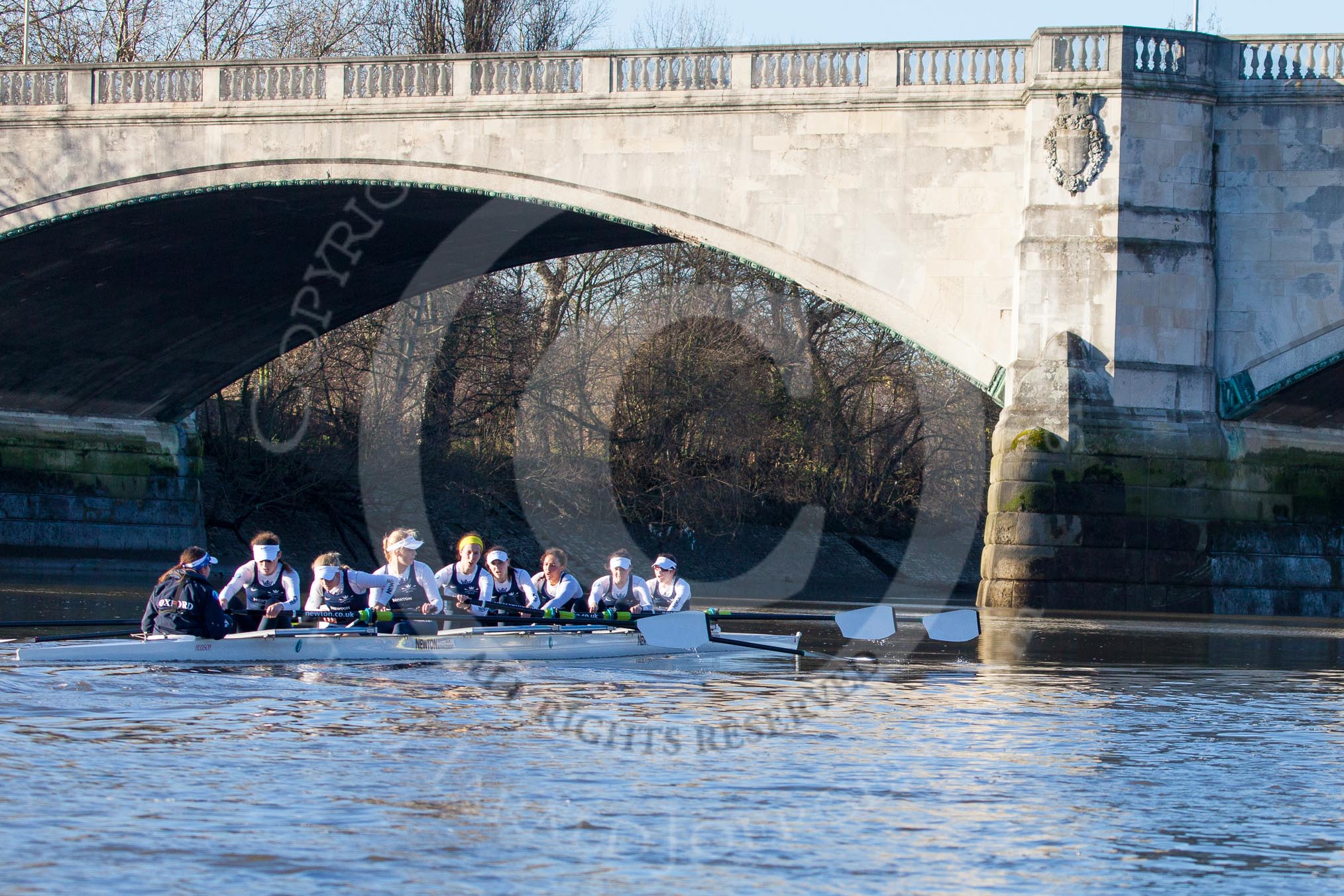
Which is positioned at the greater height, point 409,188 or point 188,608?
point 409,188

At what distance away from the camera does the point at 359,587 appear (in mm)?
13477

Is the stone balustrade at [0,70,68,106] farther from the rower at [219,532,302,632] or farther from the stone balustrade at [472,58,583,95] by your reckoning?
the rower at [219,532,302,632]

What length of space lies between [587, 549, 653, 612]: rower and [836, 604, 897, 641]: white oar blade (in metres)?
1.68

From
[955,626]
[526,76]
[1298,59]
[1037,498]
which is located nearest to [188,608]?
[955,626]

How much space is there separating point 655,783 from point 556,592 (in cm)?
695

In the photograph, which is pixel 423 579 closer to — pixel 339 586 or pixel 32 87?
pixel 339 586

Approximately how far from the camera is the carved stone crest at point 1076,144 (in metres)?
21.7

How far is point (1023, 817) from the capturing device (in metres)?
7.06

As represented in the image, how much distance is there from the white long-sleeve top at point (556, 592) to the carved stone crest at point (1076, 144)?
1012 cm

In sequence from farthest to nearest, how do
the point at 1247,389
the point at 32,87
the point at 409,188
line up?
the point at 32,87 < the point at 409,188 < the point at 1247,389

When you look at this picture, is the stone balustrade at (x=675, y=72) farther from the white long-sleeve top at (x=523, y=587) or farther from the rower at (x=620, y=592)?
the white long-sleeve top at (x=523, y=587)

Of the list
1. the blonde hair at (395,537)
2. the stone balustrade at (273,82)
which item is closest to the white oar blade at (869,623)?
the blonde hair at (395,537)

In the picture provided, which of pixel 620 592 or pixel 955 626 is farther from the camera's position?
pixel 955 626

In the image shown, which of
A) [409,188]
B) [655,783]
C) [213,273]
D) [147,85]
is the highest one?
[147,85]
